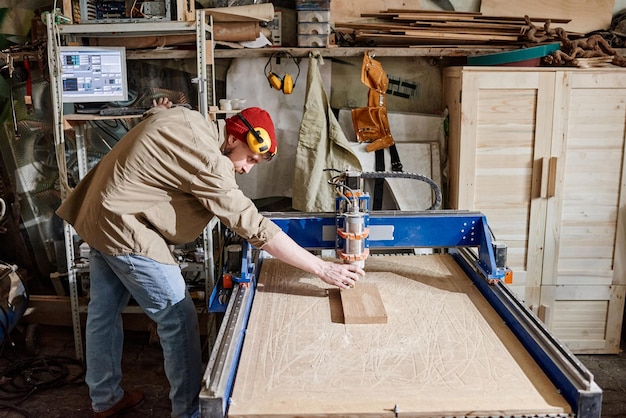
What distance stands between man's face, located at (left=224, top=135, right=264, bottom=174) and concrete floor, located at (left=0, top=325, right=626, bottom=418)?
1.40 m

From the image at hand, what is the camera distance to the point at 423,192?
11.5 feet

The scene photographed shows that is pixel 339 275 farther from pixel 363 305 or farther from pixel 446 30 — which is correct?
pixel 446 30

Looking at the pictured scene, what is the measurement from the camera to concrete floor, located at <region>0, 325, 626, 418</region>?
118 inches

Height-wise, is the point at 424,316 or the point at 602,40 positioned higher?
the point at 602,40

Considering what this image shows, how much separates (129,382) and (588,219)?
2.52 metres

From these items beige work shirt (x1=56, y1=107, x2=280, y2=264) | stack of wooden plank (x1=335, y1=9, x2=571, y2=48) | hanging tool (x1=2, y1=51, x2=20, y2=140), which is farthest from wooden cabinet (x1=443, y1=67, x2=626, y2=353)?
hanging tool (x1=2, y1=51, x2=20, y2=140)

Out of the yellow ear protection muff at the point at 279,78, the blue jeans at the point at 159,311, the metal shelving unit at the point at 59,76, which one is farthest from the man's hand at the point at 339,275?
the yellow ear protection muff at the point at 279,78

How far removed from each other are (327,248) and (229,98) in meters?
1.60

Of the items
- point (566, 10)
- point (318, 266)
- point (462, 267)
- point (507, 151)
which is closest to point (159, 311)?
point (318, 266)

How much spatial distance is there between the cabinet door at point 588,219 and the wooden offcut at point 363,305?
166cm

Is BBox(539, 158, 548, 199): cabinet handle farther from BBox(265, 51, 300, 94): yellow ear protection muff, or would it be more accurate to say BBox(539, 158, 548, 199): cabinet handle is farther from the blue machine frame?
BBox(265, 51, 300, 94): yellow ear protection muff

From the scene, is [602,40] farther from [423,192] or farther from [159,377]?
[159,377]

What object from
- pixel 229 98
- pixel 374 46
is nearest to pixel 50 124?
pixel 229 98

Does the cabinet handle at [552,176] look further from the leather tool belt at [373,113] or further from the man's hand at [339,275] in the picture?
the man's hand at [339,275]
